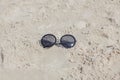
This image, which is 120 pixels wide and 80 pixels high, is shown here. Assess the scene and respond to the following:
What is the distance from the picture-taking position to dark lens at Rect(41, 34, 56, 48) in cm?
266

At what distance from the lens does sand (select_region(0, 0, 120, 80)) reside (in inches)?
97.3

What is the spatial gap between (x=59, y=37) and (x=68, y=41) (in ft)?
0.45

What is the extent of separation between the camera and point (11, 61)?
258 cm

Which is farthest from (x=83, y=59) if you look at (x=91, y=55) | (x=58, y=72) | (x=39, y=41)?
(x=39, y=41)

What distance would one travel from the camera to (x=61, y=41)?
2668 millimetres

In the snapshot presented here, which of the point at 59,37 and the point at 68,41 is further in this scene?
the point at 59,37

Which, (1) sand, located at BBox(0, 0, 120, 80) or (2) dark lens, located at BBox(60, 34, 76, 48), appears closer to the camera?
(1) sand, located at BBox(0, 0, 120, 80)

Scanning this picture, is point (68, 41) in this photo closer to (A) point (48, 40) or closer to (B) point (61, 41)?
(B) point (61, 41)

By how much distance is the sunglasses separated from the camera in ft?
8.66

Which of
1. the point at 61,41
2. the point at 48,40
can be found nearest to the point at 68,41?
the point at 61,41

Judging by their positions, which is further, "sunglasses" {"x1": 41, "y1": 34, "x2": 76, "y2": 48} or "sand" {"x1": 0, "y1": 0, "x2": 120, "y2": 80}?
"sunglasses" {"x1": 41, "y1": 34, "x2": 76, "y2": 48}

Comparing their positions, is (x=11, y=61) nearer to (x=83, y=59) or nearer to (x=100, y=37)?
(x=83, y=59)

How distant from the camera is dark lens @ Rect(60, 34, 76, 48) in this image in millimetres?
2637

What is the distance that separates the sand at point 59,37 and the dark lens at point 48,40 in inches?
1.8
